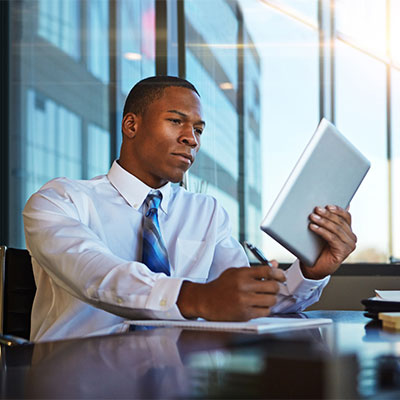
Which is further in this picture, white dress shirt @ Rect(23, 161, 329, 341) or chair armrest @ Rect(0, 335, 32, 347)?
white dress shirt @ Rect(23, 161, 329, 341)

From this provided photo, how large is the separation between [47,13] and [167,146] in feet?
8.85

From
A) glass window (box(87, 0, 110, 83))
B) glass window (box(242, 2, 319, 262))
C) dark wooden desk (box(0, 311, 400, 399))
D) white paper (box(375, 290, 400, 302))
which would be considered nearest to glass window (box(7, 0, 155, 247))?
glass window (box(87, 0, 110, 83))

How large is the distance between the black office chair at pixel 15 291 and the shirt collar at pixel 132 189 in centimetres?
33

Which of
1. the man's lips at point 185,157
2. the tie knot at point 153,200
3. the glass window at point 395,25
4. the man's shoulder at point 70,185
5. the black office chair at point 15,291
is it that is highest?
the glass window at point 395,25

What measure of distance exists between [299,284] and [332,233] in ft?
1.10

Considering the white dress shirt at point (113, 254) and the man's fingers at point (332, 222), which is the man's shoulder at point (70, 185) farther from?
the man's fingers at point (332, 222)

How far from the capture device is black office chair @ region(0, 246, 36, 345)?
67.2 inches

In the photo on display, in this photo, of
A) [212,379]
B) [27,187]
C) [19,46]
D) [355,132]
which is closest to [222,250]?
[212,379]

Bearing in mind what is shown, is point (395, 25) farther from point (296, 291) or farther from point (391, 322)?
point (391, 322)

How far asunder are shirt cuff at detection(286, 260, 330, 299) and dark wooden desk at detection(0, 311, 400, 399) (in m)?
0.60

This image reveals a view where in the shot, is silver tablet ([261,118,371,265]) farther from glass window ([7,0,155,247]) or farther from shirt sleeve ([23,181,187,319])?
glass window ([7,0,155,247])

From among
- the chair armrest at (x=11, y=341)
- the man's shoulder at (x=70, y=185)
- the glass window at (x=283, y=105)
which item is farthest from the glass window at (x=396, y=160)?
the chair armrest at (x=11, y=341)

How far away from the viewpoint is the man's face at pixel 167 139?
1794 millimetres

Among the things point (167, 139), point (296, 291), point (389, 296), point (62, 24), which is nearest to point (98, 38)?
point (62, 24)
